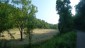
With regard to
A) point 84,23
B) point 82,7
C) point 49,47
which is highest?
point 82,7

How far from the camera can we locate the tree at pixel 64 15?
39.1 m

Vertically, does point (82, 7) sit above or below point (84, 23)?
above

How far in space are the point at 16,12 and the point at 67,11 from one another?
9856mm

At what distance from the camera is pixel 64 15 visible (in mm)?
39812

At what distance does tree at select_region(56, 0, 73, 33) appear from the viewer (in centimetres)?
3908

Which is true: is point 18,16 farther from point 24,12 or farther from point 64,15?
point 64,15

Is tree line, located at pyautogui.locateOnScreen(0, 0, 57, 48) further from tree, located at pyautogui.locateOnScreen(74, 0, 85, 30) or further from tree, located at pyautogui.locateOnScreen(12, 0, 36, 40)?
tree, located at pyautogui.locateOnScreen(74, 0, 85, 30)

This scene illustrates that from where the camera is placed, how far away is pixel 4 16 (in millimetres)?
31438

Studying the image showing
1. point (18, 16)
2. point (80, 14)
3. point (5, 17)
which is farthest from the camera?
point (18, 16)

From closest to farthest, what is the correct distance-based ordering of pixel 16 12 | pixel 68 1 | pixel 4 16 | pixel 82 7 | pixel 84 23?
pixel 84 23, pixel 4 16, pixel 82 7, pixel 16 12, pixel 68 1

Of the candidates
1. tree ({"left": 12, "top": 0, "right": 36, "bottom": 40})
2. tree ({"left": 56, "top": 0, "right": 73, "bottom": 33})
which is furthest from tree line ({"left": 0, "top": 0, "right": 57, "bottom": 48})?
tree ({"left": 56, "top": 0, "right": 73, "bottom": 33})

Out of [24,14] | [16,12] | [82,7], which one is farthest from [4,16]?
[82,7]

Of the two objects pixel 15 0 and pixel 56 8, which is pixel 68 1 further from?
pixel 15 0

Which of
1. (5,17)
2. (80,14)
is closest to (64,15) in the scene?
(80,14)
